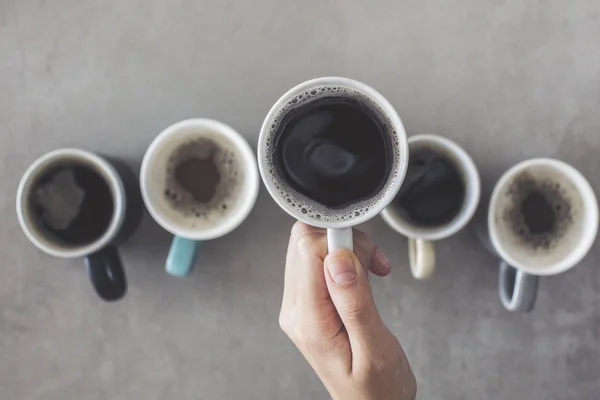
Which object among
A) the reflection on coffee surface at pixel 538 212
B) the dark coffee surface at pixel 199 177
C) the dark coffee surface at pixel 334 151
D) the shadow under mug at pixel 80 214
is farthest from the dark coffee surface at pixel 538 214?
the shadow under mug at pixel 80 214

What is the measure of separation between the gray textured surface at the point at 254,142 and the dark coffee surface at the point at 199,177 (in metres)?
0.07

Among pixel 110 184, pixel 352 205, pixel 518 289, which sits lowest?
pixel 518 289

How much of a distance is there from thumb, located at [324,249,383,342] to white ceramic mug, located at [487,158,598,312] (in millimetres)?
287

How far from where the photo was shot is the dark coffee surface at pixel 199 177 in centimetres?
87

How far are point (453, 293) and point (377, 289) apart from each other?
12 centimetres

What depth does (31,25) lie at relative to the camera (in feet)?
2.95

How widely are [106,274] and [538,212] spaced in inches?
24.5

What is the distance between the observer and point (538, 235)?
0.86 metres

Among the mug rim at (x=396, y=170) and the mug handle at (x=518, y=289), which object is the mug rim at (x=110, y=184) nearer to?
the mug rim at (x=396, y=170)

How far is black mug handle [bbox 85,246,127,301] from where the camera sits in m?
0.82

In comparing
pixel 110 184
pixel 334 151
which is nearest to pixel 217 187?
pixel 110 184

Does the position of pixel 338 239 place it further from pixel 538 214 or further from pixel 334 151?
pixel 538 214

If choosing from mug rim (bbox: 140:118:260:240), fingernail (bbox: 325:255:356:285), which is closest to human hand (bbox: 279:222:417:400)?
fingernail (bbox: 325:255:356:285)

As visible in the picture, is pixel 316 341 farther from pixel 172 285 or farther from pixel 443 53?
pixel 443 53
